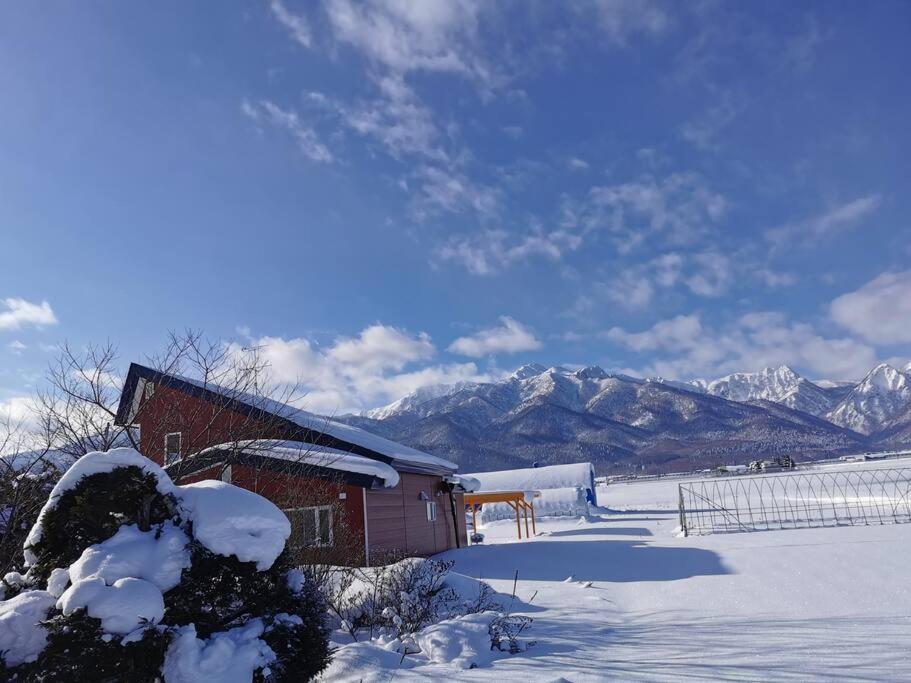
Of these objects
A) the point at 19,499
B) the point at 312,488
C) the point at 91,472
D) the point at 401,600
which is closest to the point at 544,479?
the point at 312,488

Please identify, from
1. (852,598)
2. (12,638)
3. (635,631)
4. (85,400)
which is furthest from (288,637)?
(852,598)

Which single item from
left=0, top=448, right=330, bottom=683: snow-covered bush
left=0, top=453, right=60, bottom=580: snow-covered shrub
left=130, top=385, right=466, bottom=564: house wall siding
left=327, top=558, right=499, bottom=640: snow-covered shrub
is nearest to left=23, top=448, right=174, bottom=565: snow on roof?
left=0, top=448, right=330, bottom=683: snow-covered bush

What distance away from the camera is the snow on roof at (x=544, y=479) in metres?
49.6

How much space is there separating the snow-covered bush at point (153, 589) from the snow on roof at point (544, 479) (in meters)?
45.2

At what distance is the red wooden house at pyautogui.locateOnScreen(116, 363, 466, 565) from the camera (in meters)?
9.12

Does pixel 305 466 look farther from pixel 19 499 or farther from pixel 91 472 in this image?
pixel 91 472

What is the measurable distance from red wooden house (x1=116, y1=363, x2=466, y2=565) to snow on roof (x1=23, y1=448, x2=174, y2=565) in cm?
345

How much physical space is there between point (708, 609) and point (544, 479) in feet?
140

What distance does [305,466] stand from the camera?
13.7 meters

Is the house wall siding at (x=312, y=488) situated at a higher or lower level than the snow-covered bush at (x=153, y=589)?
higher

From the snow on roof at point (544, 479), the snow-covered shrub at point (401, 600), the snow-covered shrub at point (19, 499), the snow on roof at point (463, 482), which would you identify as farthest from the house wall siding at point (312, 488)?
the snow on roof at point (544, 479)

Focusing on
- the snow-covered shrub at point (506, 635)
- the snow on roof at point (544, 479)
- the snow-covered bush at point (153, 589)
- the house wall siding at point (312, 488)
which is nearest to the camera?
the snow-covered bush at point (153, 589)

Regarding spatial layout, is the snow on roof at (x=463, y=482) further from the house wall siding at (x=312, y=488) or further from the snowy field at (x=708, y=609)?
the snowy field at (x=708, y=609)

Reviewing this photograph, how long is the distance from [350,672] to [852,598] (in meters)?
8.27
